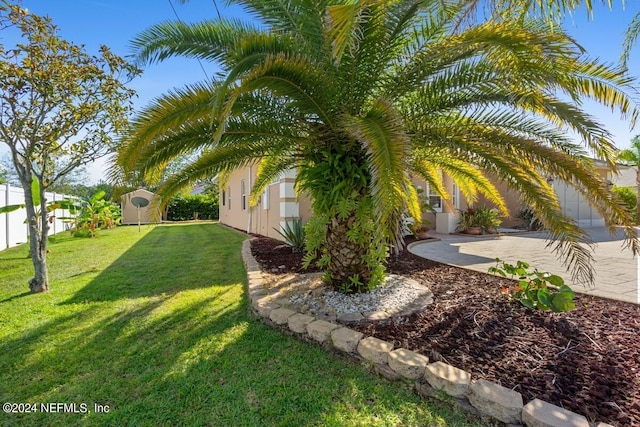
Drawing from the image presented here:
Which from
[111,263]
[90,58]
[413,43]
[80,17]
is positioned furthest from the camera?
[111,263]

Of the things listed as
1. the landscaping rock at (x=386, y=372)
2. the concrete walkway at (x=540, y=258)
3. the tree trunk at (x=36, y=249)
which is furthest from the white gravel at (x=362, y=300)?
the tree trunk at (x=36, y=249)

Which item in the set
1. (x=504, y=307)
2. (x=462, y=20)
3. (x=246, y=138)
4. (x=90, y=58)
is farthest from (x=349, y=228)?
(x=90, y=58)

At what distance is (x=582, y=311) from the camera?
4.41 m

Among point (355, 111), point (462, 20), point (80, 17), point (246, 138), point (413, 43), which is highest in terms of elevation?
point (80, 17)

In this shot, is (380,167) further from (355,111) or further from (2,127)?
(2,127)

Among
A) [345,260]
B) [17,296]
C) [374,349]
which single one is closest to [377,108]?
[345,260]

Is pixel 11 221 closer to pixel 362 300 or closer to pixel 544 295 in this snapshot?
pixel 362 300

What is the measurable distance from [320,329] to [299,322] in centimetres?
36

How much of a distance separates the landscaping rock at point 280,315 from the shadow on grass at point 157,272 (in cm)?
246

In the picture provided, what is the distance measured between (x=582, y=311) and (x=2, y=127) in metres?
9.46

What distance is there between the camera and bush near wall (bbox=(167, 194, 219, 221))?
102 feet

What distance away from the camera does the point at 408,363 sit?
3070mm

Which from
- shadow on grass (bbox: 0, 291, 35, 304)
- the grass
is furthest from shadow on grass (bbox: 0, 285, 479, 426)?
shadow on grass (bbox: 0, 291, 35, 304)

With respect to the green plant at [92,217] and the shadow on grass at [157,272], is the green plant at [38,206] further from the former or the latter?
the shadow on grass at [157,272]
